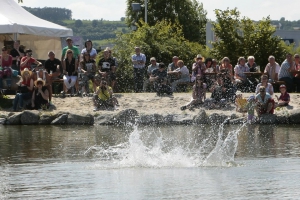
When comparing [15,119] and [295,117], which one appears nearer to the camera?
[295,117]

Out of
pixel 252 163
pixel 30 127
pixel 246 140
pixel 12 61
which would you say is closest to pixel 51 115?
pixel 30 127

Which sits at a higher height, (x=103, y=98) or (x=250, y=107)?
(x=103, y=98)

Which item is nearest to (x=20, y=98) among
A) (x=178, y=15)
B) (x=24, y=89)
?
(x=24, y=89)

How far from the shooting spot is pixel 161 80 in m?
28.3

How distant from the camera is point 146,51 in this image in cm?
3281

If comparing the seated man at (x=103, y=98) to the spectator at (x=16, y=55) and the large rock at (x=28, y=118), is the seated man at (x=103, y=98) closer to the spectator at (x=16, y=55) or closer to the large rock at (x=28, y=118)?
the large rock at (x=28, y=118)

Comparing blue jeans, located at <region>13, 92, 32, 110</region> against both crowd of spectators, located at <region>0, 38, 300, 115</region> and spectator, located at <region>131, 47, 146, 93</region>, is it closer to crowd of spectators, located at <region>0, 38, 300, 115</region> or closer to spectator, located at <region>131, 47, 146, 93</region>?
crowd of spectators, located at <region>0, 38, 300, 115</region>

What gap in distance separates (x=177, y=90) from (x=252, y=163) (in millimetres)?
13429

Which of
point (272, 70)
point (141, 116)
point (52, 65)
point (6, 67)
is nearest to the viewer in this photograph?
point (141, 116)

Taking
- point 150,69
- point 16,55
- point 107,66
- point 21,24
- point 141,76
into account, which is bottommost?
point 141,76

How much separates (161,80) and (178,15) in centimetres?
3967

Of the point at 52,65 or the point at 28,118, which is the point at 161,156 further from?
the point at 52,65

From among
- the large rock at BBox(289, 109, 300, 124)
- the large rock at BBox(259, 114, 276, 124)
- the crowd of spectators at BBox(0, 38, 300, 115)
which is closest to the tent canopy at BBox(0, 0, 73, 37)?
the crowd of spectators at BBox(0, 38, 300, 115)

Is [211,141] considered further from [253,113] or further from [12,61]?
[12,61]
